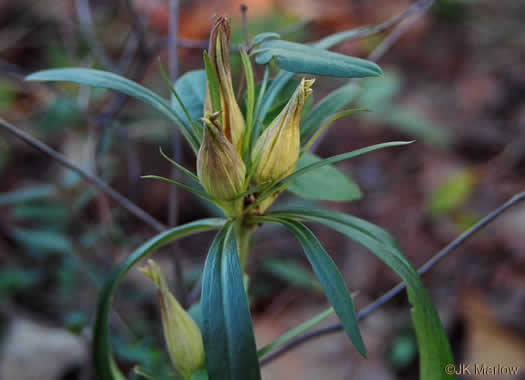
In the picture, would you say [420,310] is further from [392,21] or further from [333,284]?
[392,21]

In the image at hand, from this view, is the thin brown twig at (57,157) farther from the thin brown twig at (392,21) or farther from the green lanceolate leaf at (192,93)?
the thin brown twig at (392,21)

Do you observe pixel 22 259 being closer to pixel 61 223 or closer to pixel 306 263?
pixel 61 223

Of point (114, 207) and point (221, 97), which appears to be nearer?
point (221, 97)

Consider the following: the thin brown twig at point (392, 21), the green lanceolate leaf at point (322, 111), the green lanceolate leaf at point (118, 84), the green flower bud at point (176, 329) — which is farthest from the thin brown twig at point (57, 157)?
the thin brown twig at point (392, 21)

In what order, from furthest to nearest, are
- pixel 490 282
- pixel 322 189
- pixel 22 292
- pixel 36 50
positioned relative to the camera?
1. pixel 36 50
2. pixel 490 282
3. pixel 22 292
4. pixel 322 189

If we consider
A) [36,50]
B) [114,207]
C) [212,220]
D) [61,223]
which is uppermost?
[36,50]

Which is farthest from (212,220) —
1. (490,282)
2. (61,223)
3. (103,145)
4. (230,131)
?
(490,282)
